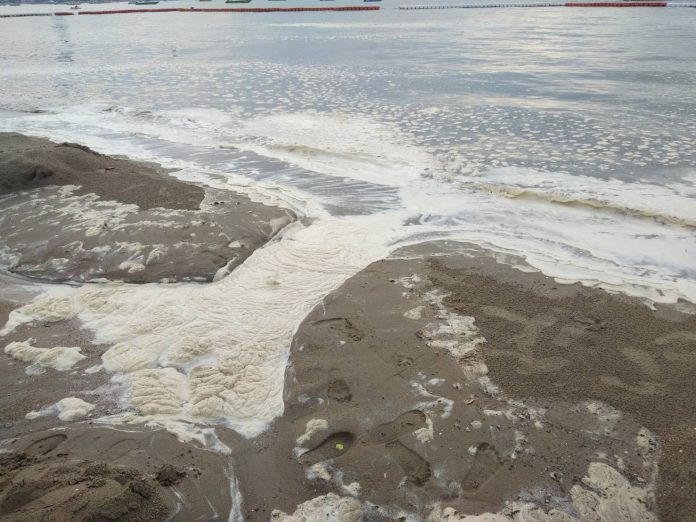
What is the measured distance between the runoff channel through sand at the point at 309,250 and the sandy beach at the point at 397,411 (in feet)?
0.46

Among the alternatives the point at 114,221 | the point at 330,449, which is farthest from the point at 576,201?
the point at 114,221

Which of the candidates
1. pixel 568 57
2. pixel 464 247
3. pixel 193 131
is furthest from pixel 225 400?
pixel 568 57

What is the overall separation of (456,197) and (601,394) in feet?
13.0

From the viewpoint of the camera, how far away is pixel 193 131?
11.0 metres

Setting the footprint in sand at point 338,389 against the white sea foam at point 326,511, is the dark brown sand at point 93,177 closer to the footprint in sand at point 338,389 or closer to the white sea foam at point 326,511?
the footprint in sand at point 338,389

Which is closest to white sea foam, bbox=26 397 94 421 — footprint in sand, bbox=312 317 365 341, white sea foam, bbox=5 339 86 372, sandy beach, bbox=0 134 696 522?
sandy beach, bbox=0 134 696 522

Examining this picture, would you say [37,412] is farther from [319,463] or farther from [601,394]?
[601,394]

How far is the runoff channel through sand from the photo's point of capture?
386 cm

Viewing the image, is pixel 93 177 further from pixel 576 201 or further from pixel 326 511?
pixel 576 201

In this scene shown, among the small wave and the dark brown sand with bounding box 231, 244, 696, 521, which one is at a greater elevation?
the small wave

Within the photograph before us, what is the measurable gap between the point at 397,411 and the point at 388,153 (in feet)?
20.9

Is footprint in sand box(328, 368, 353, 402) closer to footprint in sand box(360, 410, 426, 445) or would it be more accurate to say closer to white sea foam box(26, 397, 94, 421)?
footprint in sand box(360, 410, 426, 445)

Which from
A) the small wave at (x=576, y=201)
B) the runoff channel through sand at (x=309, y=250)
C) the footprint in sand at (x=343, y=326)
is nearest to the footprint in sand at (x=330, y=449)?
the runoff channel through sand at (x=309, y=250)

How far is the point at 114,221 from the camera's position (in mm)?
6133
